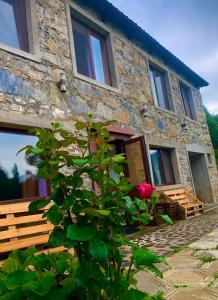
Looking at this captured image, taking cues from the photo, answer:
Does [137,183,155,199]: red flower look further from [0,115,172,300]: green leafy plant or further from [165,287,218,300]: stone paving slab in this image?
[165,287,218,300]: stone paving slab

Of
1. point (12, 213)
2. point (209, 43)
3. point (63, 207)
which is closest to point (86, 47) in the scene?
point (12, 213)

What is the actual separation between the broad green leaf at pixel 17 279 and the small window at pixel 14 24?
465 centimetres

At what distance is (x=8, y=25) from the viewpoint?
5.10 metres

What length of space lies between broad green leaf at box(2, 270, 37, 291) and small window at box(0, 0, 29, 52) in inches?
183

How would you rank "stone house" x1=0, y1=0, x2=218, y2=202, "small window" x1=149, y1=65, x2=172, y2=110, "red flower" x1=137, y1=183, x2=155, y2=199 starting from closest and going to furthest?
"red flower" x1=137, y1=183, x2=155, y2=199, "stone house" x1=0, y1=0, x2=218, y2=202, "small window" x1=149, y1=65, x2=172, y2=110

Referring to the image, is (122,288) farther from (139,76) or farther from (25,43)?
(139,76)

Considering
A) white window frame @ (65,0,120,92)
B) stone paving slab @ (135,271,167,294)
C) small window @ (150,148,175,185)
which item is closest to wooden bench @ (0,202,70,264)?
stone paving slab @ (135,271,167,294)

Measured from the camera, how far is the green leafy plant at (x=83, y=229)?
1.19 metres

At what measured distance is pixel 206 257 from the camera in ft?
10.4

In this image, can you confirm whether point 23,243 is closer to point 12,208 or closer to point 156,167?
point 12,208

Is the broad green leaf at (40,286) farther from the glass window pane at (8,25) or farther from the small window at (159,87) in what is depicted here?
the small window at (159,87)

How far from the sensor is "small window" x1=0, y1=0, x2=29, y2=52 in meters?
5.02

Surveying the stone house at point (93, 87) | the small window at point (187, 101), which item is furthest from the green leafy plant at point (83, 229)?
the small window at point (187, 101)

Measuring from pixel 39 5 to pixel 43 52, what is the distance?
1.08 m
